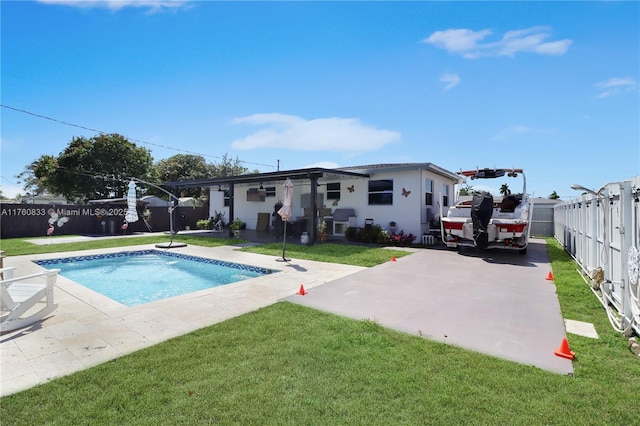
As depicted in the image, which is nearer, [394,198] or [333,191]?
[394,198]

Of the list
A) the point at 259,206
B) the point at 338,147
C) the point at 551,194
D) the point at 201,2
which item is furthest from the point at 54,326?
the point at 551,194

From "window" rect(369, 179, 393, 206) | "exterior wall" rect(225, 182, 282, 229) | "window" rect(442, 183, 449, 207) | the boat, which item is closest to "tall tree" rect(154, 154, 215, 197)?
"exterior wall" rect(225, 182, 282, 229)

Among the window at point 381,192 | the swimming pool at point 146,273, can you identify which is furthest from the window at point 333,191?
the swimming pool at point 146,273

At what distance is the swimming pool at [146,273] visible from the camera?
22.4ft

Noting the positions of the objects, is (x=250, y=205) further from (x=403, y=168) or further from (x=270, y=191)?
(x=403, y=168)

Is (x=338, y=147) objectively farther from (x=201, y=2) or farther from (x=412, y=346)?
(x=412, y=346)

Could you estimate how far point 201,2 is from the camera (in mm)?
8477

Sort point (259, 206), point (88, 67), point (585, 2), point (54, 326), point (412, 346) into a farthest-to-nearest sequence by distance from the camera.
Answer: point (259, 206)
point (88, 67)
point (585, 2)
point (54, 326)
point (412, 346)

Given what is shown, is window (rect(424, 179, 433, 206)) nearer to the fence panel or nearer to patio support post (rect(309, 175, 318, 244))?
patio support post (rect(309, 175, 318, 244))

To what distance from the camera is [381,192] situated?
1298cm

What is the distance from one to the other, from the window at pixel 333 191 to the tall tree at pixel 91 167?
1914 centimetres

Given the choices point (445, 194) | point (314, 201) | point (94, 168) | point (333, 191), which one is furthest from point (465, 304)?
point (94, 168)

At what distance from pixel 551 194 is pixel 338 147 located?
29.2 meters

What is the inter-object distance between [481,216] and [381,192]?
16.1 feet
